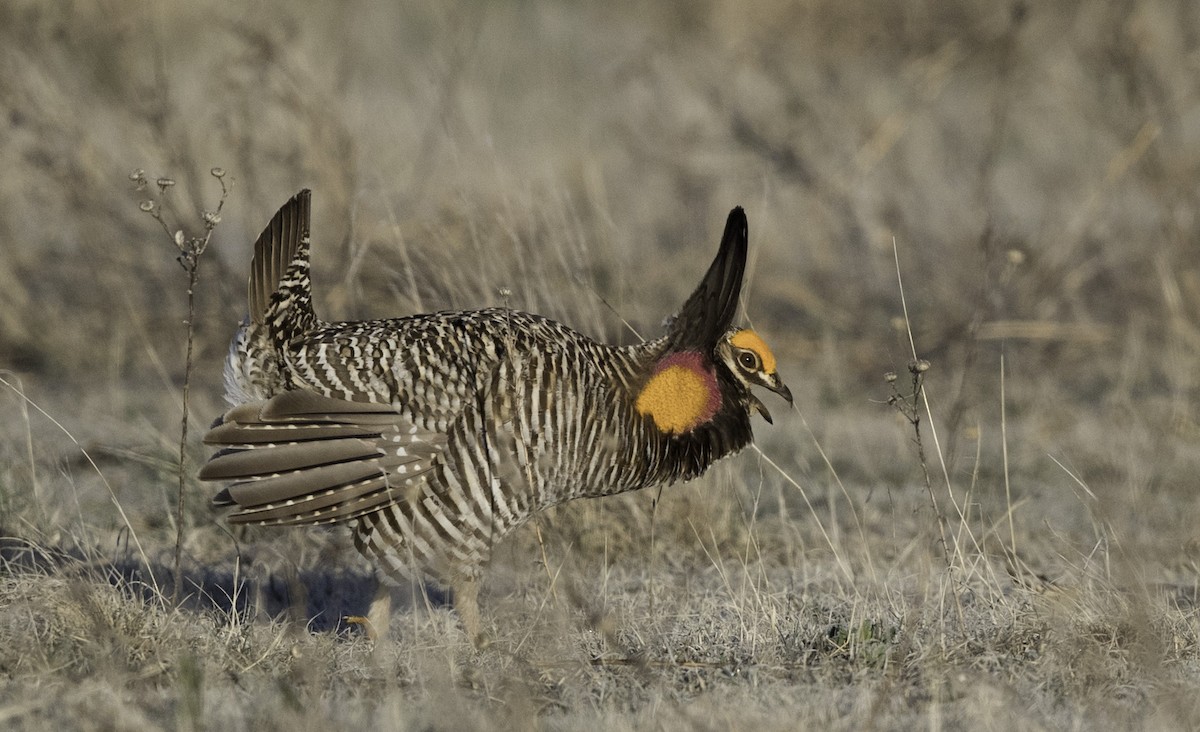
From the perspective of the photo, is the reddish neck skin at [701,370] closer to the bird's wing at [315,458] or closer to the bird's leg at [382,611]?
the bird's wing at [315,458]

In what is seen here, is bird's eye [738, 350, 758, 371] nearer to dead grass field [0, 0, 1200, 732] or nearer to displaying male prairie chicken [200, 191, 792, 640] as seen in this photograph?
displaying male prairie chicken [200, 191, 792, 640]

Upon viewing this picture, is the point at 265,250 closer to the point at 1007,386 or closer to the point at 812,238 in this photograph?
the point at 1007,386

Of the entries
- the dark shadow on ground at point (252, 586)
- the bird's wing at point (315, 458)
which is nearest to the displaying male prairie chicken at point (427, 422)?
the bird's wing at point (315, 458)

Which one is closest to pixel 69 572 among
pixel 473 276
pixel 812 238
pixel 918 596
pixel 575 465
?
pixel 575 465

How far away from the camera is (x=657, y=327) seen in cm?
773

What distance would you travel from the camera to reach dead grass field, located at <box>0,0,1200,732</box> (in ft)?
12.2

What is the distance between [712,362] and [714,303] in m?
0.19

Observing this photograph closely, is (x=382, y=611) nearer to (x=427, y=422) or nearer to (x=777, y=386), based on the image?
(x=427, y=422)

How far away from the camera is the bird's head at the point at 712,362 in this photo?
15.2ft

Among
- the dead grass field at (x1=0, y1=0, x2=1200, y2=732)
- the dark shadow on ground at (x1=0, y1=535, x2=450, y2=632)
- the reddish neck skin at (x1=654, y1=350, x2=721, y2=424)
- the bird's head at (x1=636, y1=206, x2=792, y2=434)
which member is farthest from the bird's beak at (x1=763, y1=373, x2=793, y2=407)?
the dark shadow on ground at (x1=0, y1=535, x2=450, y2=632)

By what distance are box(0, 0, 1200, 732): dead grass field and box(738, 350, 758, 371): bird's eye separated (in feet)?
1.64

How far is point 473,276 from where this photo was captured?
17.5ft

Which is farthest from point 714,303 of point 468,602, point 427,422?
point 468,602

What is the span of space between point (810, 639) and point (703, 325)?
110 centimetres
